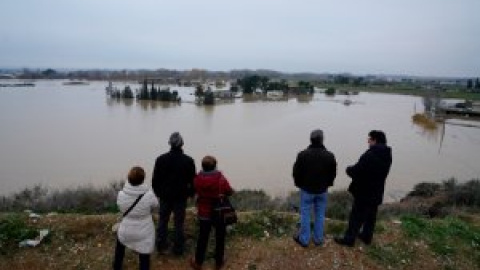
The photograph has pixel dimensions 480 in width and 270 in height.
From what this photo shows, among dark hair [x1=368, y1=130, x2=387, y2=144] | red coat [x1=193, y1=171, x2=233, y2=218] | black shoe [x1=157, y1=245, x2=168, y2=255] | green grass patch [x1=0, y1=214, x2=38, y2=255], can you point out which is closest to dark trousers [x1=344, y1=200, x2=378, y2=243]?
dark hair [x1=368, y1=130, x2=387, y2=144]

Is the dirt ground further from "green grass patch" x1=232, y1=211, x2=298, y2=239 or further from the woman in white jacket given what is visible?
the woman in white jacket

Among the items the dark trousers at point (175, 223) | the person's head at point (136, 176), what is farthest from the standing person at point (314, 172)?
the person's head at point (136, 176)

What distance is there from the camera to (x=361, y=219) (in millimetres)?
5590

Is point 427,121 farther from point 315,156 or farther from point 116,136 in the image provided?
point 315,156

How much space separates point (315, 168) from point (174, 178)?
1.64 metres

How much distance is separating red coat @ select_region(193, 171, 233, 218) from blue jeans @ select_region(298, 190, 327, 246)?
1132mm

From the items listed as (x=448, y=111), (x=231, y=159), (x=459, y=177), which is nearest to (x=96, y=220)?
(x=231, y=159)

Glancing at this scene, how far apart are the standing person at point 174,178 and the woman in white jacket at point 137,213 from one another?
46 cm

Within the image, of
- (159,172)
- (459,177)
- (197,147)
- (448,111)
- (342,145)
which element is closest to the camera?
(159,172)

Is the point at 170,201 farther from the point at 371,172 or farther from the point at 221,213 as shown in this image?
the point at 371,172

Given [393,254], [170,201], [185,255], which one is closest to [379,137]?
[393,254]

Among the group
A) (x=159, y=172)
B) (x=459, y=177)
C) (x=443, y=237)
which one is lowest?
(x=459, y=177)

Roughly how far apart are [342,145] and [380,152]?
24293mm

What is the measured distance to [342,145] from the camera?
95.0 ft
